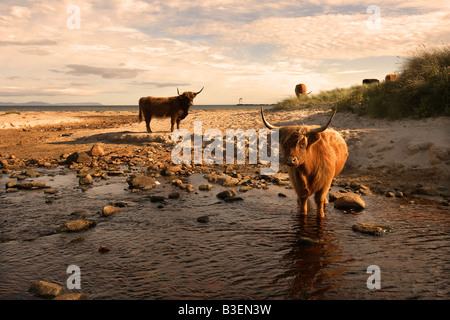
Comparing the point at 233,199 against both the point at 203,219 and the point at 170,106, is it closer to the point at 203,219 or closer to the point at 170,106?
the point at 203,219

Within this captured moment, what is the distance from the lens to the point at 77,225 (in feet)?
20.5

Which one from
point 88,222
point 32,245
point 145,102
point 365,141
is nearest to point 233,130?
point 145,102

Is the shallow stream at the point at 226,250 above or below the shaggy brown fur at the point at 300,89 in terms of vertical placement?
below

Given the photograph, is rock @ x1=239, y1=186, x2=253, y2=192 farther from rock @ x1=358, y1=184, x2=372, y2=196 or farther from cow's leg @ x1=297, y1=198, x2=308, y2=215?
rock @ x1=358, y1=184, x2=372, y2=196

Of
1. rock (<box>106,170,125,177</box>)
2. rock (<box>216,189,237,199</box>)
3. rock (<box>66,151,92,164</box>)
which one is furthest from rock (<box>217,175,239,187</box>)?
rock (<box>66,151,92,164</box>)

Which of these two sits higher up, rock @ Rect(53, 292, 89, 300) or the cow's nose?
the cow's nose

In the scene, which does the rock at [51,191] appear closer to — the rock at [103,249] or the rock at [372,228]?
the rock at [103,249]

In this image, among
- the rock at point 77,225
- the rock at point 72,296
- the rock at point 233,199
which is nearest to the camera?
the rock at point 72,296

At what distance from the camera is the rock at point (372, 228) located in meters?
5.88

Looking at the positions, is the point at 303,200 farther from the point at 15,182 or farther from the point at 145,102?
the point at 145,102

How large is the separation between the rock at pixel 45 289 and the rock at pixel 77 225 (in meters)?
2.03

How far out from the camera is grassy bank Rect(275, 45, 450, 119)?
11820 millimetres

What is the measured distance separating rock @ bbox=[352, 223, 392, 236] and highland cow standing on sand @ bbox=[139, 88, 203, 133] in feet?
39.0

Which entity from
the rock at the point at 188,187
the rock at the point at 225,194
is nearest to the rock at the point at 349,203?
the rock at the point at 225,194
